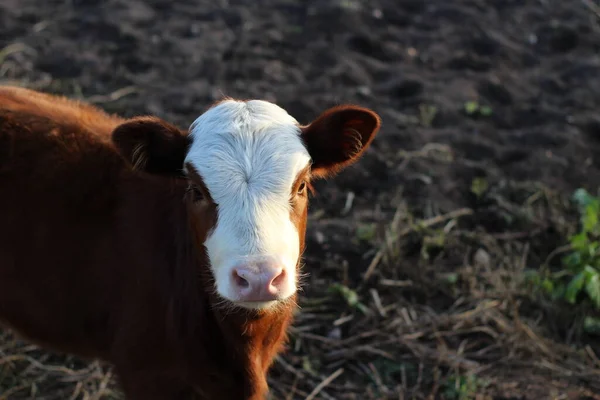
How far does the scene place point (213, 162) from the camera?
10.5 ft

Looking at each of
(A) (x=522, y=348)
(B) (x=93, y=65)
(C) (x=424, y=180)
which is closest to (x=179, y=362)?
(A) (x=522, y=348)

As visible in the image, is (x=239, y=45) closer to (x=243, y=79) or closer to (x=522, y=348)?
(x=243, y=79)

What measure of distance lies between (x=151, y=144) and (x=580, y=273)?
2.98 m

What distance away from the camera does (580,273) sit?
16.1 feet

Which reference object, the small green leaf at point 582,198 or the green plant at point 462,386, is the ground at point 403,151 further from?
the small green leaf at point 582,198

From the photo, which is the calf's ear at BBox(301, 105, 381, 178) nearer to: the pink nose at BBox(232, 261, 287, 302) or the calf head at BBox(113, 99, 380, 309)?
the calf head at BBox(113, 99, 380, 309)

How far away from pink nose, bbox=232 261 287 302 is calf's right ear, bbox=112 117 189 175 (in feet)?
2.65

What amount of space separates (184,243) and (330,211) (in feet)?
7.19

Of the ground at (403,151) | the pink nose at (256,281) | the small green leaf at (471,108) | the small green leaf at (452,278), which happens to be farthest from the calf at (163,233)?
the small green leaf at (471,108)

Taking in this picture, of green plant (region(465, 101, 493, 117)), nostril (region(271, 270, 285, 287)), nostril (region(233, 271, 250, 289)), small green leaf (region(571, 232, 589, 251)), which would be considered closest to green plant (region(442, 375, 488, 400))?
small green leaf (region(571, 232, 589, 251))

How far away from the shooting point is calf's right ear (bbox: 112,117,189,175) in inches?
132

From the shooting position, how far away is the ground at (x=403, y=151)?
462 centimetres

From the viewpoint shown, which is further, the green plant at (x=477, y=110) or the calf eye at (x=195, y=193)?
the green plant at (x=477, y=110)

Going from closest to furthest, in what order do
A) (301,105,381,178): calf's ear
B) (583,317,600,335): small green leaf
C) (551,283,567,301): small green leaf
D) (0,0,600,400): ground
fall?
1. (301,105,381,178): calf's ear
2. (0,0,600,400): ground
3. (583,317,600,335): small green leaf
4. (551,283,567,301): small green leaf
